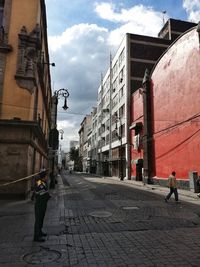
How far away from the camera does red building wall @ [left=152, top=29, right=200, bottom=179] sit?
923 inches

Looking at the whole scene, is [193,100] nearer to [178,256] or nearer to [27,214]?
[27,214]

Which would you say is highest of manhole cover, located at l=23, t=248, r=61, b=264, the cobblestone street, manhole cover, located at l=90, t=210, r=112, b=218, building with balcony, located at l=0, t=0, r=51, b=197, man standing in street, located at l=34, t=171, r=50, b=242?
building with balcony, located at l=0, t=0, r=51, b=197

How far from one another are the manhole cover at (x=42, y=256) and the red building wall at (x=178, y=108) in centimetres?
1856

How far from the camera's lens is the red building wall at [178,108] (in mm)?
23453

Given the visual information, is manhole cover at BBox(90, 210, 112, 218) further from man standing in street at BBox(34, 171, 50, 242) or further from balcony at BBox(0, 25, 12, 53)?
balcony at BBox(0, 25, 12, 53)

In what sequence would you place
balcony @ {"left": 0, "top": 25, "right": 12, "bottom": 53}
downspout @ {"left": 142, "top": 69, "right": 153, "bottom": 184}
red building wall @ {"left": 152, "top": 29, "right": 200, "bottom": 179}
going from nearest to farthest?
balcony @ {"left": 0, "top": 25, "right": 12, "bottom": 53}, red building wall @ {"left": 152, "top": 29, "right": 200, "bottom": 179}, downspout @ {"left": 142, "top": 69, "right": 153, "bottom": 184}

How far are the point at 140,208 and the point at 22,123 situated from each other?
7447mm

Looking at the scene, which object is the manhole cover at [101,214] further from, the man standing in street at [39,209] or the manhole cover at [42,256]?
the manhole cover at [42,256]

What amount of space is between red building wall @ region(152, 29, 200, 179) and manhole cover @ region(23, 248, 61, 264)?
731 inches

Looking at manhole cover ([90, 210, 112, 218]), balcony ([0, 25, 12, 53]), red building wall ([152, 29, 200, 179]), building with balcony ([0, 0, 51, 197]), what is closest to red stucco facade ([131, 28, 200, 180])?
red building wall ([152, 29, 200, 179])

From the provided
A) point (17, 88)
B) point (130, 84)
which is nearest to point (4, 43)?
point (17, 88)

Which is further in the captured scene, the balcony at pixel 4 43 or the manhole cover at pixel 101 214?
the balcony at pixel 4 43

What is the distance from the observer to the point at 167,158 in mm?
28625

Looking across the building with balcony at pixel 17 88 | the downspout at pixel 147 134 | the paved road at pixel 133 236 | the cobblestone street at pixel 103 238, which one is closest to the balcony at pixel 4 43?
the building with balcony at pixel 17 88
